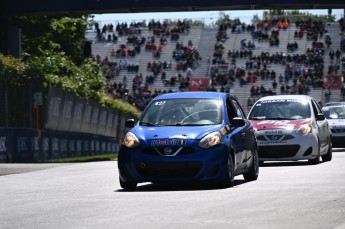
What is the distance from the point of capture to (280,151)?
73.0 ft

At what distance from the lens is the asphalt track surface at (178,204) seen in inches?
402

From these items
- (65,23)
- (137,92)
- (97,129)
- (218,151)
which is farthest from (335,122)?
(137,92)

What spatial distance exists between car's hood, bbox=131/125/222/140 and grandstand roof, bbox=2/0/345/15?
22.6 m

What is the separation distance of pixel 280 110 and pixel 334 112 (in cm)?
999

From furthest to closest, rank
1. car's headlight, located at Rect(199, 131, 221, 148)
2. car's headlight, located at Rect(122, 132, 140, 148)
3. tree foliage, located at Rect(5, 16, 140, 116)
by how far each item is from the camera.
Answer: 1. tree foliage, located at Rect(5, 16, 140, 116)
2. car's headlight, located at Rect(122, 132, 140, 148)
3. car's headlight, located at Rect(199, 131, 221, 148)

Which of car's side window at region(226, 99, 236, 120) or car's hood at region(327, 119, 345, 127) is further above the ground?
car's side window at region(226, 99, 236, 120)

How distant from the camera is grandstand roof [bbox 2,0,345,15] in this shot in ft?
124

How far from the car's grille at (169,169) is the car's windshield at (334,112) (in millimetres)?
18685

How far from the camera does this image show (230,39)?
3415 inches

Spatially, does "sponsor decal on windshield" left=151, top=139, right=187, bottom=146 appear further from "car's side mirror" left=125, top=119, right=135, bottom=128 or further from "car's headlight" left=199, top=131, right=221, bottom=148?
"car's side mirror" left=125, top=119, right=135, bottom=128

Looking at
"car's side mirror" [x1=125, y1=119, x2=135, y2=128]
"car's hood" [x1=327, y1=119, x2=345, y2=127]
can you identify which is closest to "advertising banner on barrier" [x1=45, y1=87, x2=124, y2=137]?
"car's hood" [x1=327, y1=119, x2=345, y2=127]

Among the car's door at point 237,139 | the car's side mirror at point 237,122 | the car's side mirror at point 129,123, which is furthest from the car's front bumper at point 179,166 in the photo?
the car's side mirror at point 129,123

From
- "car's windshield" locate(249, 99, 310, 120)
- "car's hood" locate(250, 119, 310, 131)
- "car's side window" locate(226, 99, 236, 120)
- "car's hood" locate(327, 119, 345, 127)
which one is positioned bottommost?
"car's hood" locate(327, 119, 345, 127)

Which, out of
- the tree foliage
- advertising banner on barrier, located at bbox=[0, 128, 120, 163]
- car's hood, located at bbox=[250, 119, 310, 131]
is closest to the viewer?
car's hood, located at bbox=[250, 119, 310, 131]
